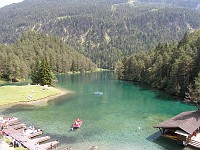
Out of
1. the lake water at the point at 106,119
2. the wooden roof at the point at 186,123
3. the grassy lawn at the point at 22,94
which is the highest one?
the wooden roof at the point at 186,123

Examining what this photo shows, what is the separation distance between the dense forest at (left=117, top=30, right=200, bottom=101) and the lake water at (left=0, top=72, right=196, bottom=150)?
841 cm

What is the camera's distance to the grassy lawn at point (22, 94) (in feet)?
318

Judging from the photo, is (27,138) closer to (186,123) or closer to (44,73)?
(186,123)

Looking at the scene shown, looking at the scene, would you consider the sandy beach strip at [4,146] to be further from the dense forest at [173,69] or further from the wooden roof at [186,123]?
the dense forest at [173,69]

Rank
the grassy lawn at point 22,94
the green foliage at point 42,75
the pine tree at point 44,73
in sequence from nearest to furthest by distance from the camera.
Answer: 1. the grassy lawn at point 22,94
2. the pine tree at point 44,73
3. the green foliage at point 42,75

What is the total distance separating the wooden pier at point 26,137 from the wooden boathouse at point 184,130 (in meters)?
24.8

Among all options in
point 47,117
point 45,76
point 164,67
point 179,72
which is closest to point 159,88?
point 164,67

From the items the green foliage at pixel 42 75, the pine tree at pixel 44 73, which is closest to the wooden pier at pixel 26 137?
the pine tree at pixel 44 73

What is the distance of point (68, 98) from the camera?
108812 mm

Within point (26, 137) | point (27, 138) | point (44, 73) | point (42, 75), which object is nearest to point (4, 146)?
point (27, 138)

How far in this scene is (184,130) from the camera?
55312 millimetres

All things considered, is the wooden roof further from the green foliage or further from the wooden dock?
the green foliage

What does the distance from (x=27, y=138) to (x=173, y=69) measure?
3268 inches

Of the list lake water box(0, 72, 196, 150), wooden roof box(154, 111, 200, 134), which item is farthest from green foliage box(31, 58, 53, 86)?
wooden roof box(154, 111, 200, 134)
